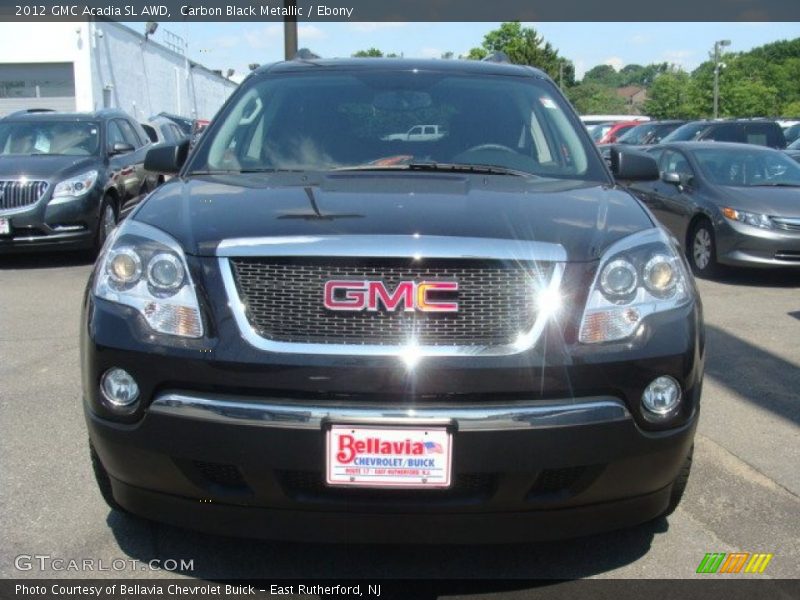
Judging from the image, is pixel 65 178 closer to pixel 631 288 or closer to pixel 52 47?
pixel 631 288

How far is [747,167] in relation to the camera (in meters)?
9.99

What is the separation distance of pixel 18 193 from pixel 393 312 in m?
7.69

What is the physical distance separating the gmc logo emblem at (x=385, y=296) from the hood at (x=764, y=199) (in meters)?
7.21

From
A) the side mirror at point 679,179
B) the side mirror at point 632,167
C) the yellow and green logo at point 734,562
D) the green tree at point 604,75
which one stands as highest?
the green tree at point 604,75

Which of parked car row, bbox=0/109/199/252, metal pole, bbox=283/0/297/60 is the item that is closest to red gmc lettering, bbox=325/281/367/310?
parked car row, bbox=0/109/199/252

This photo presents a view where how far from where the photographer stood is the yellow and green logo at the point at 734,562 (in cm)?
300

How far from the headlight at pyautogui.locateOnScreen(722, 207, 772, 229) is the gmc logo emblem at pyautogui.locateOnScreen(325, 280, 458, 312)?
23.3 ft

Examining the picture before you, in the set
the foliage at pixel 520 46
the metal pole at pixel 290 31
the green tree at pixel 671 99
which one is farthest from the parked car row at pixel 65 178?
the green tree at pixel 671 99

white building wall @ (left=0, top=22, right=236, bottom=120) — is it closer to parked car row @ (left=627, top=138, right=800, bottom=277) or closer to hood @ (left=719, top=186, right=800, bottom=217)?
parked car row @ (left=627, top=138, right=800, bottom=277)

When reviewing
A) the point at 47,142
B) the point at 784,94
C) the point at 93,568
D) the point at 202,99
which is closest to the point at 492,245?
the point at 93,568

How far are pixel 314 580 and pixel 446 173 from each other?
1.59 m

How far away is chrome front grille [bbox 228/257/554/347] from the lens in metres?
2.57

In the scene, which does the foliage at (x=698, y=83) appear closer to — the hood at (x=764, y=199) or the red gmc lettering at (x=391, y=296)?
the hood at (x=764, y=199)

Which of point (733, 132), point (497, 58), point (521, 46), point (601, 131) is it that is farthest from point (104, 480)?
point (521, 46)
